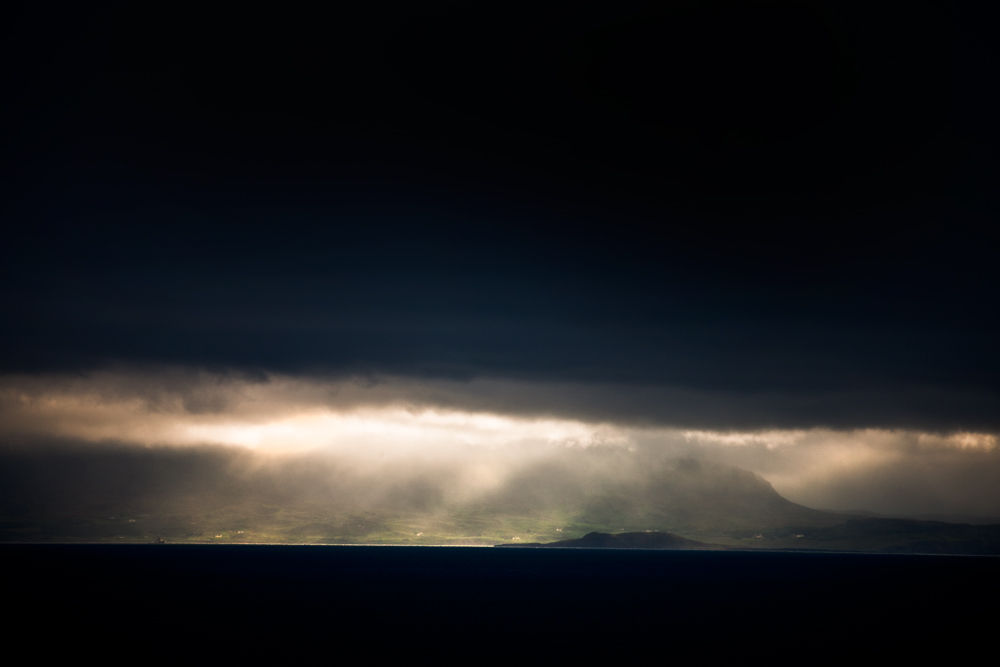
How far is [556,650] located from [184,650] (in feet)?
198

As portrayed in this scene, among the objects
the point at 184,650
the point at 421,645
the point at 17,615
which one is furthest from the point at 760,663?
the point at 17,615

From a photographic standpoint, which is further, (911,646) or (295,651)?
(911,646)

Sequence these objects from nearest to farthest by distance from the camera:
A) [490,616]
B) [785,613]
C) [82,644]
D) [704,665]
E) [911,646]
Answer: [704,665], [82,644], [911,646], [490,616], [785,613]

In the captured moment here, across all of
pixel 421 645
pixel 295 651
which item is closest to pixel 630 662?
pixel 421 645

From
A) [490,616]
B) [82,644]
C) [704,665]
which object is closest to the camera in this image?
[704,665]

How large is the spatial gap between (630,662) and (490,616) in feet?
217

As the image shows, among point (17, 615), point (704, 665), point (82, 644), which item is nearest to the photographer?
point (704, 665)

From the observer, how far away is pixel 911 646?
477 feet

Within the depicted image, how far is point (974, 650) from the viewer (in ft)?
456

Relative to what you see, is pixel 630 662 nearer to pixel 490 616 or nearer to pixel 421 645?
pixel 421 645

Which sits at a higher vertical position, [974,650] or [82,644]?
[82,644]

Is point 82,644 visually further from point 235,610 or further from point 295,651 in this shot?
point 235,610

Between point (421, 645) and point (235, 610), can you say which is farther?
point (235, 610)

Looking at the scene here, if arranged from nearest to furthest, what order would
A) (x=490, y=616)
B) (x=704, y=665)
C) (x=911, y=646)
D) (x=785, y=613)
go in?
(x=704, y=665)
(x=911, y=646)
(x=490, y=616)
(x=785, y=613)
